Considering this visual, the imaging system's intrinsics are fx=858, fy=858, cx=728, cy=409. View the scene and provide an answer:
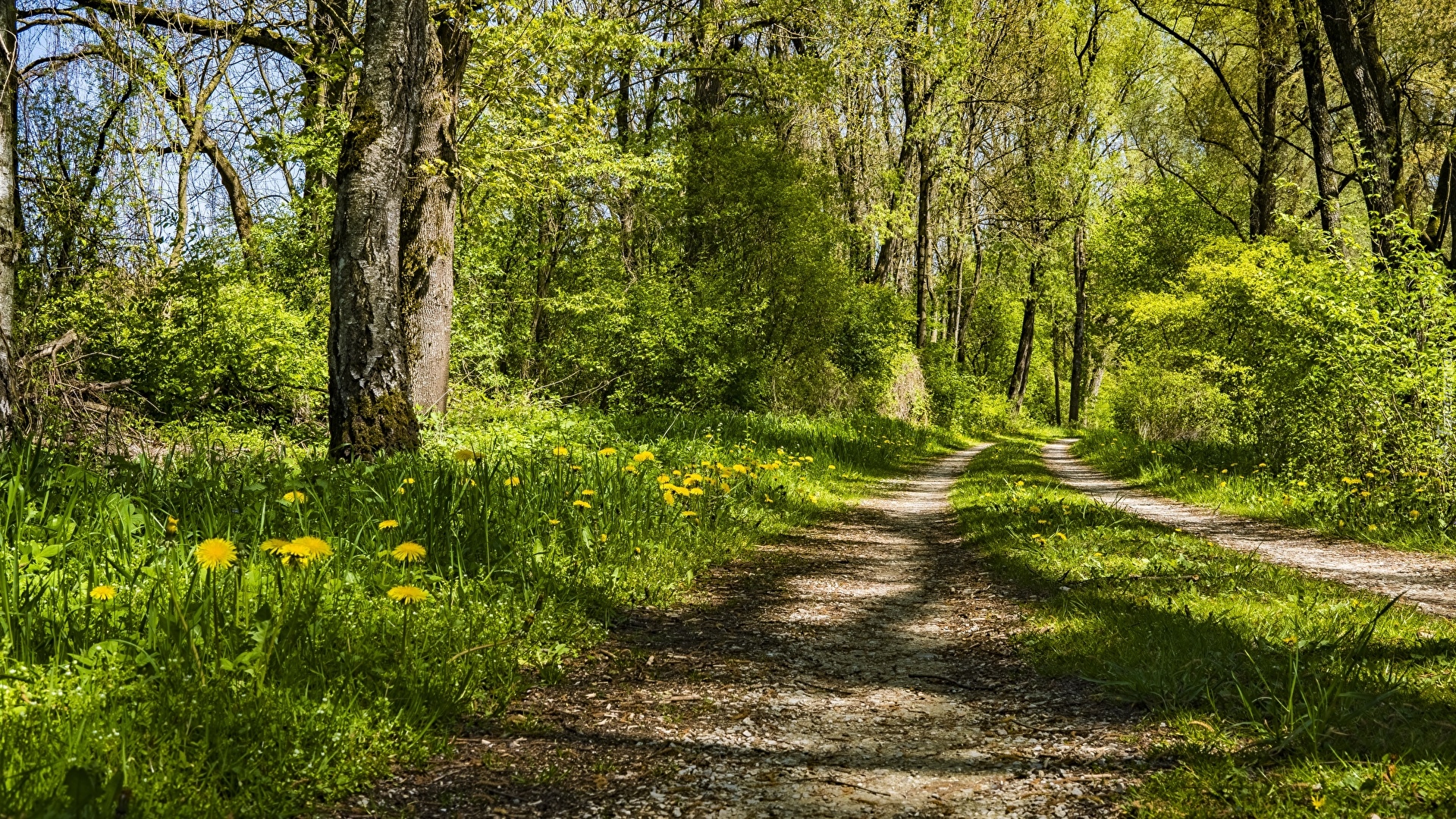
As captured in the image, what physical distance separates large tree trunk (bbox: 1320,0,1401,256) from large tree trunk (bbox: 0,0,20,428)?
12506 mm

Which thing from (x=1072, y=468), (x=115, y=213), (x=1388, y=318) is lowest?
(x=1072, y=468)

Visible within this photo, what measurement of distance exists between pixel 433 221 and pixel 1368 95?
11.1 metres

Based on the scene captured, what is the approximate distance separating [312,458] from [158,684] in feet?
13.7

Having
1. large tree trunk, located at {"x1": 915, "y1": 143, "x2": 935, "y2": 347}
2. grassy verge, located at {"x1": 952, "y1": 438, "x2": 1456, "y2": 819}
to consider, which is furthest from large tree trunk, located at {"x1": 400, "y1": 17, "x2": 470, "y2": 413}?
large tree trunk, located at {"x1": 915, "y1": 143, "x2": 935, "y2": 347}

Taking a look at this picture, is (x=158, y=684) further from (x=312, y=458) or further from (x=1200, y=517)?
(x=1200, y=517)

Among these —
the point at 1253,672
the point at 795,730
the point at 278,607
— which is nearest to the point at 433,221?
the point at 278,607

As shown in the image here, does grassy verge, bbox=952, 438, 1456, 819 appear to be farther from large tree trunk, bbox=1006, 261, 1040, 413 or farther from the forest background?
large tree trunk, bbox=1006, 261, 1040, 413

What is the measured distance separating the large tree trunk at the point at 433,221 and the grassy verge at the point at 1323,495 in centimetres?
954

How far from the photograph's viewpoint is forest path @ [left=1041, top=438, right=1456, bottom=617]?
5941 mm

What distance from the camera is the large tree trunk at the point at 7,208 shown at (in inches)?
184

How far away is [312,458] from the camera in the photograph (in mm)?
6434

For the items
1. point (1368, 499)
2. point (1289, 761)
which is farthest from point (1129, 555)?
point (1368, 499)

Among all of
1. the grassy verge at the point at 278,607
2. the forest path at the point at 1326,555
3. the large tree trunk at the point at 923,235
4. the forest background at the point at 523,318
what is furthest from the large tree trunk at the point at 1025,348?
the grassy verge at the point at 278,607

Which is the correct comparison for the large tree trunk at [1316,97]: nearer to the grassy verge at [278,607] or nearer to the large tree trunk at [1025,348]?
the grassy verge at [278,607]
